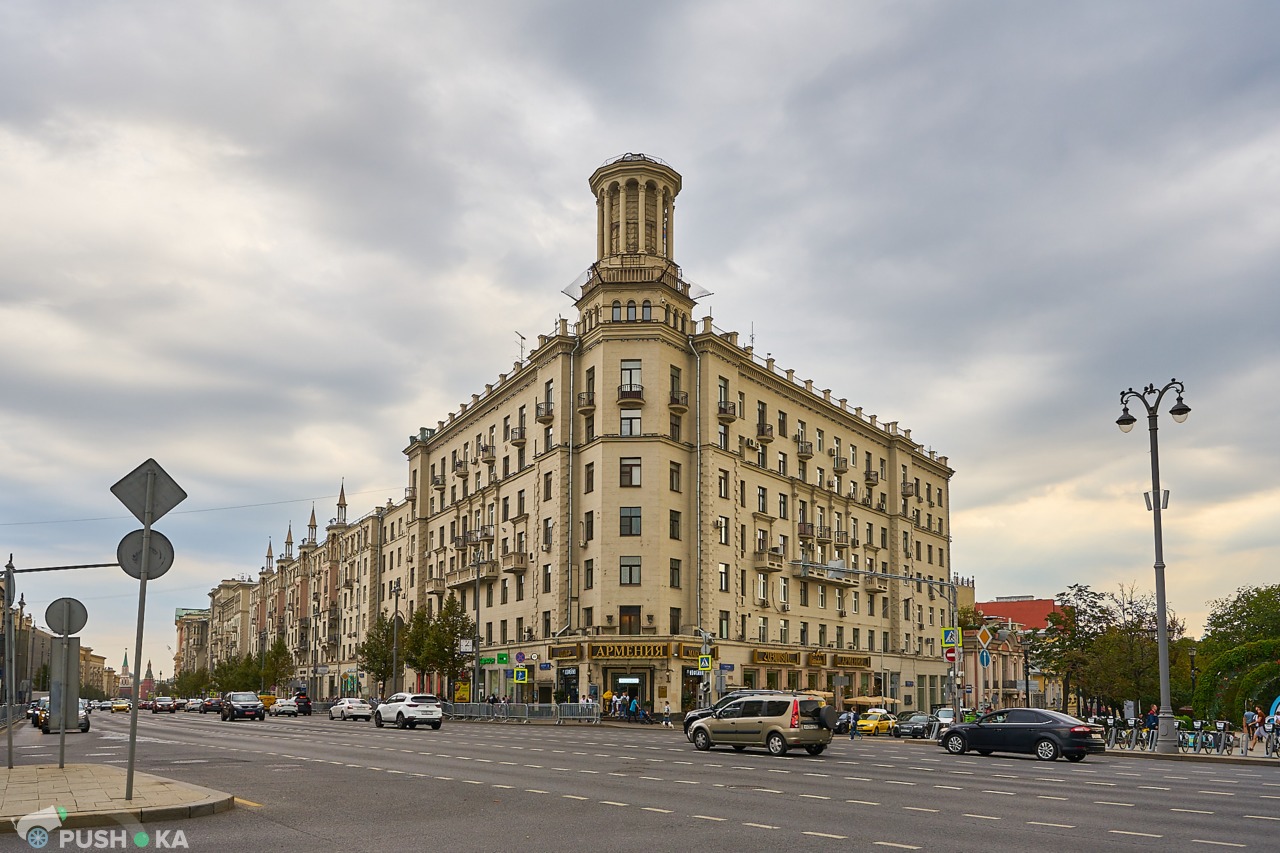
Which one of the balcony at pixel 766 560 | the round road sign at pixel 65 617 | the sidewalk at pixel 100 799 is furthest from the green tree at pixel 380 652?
the round road sign at pixel 65 617

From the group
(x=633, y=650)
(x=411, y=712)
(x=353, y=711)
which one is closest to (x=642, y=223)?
(x=633, y=650)

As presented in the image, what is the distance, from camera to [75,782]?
1672 centimetres

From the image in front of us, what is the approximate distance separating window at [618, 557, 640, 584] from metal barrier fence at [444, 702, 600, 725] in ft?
25.8

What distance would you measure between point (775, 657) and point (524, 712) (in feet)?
58.4

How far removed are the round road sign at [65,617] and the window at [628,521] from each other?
45.3 m

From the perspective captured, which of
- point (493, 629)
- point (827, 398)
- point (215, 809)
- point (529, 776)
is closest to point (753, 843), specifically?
point (215, 809)

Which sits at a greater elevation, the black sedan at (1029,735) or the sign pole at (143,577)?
the sign pole at (143,577)

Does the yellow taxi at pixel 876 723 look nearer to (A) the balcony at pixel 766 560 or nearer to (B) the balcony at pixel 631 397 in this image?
(A) the balcony at pixel 766 560

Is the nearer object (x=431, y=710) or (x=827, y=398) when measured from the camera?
(x=431, y=710)

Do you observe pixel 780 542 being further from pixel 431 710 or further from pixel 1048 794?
pixel 1048 794

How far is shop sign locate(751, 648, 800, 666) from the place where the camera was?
67.1 metres

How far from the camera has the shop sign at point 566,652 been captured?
62431 millimetres

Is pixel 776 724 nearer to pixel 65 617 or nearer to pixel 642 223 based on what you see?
pixel 65 617

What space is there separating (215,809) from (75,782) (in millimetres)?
4093
